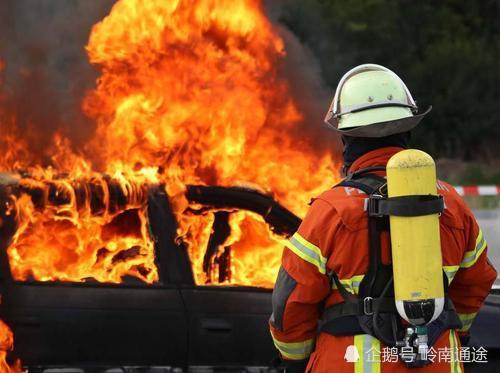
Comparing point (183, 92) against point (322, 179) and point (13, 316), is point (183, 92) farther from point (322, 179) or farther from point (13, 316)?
point (13, 316)

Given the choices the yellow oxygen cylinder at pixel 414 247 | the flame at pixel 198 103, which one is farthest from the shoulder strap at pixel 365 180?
the flame at pixel 198 103

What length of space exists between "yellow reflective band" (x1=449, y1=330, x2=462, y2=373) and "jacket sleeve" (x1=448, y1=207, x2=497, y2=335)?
22 cm

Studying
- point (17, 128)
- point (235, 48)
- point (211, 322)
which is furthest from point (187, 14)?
point (211, 322)

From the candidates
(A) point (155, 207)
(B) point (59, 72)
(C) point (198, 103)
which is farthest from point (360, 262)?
(B) point (59, 72)

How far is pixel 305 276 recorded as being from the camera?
3020mm

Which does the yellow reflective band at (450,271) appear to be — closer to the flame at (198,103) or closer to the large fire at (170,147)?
the large fire at (170,147)

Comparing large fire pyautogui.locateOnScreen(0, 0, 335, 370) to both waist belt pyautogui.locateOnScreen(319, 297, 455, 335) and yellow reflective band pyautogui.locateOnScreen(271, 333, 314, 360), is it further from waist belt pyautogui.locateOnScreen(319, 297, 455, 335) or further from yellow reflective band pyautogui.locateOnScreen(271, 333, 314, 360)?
waist belt pyautogui.locateOnScreen(319, 297, 455, 335)

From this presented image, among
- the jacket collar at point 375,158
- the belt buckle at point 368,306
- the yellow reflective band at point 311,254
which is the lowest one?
the belt buckle at point 368,306

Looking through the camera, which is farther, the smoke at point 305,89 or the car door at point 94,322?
the smoke at point 305,89

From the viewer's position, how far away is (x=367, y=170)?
314cm

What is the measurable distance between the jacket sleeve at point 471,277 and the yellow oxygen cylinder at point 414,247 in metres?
0.32

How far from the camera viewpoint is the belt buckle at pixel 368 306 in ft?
9.94

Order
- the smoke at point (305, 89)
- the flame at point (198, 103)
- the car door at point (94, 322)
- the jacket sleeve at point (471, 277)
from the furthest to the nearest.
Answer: the smoke at point (305, 89)
the flame at point (198, 103)
the car door at point (94, 322)
the jacket sleeve at point (471, 277)

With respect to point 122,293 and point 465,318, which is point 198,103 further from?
point 465,318
